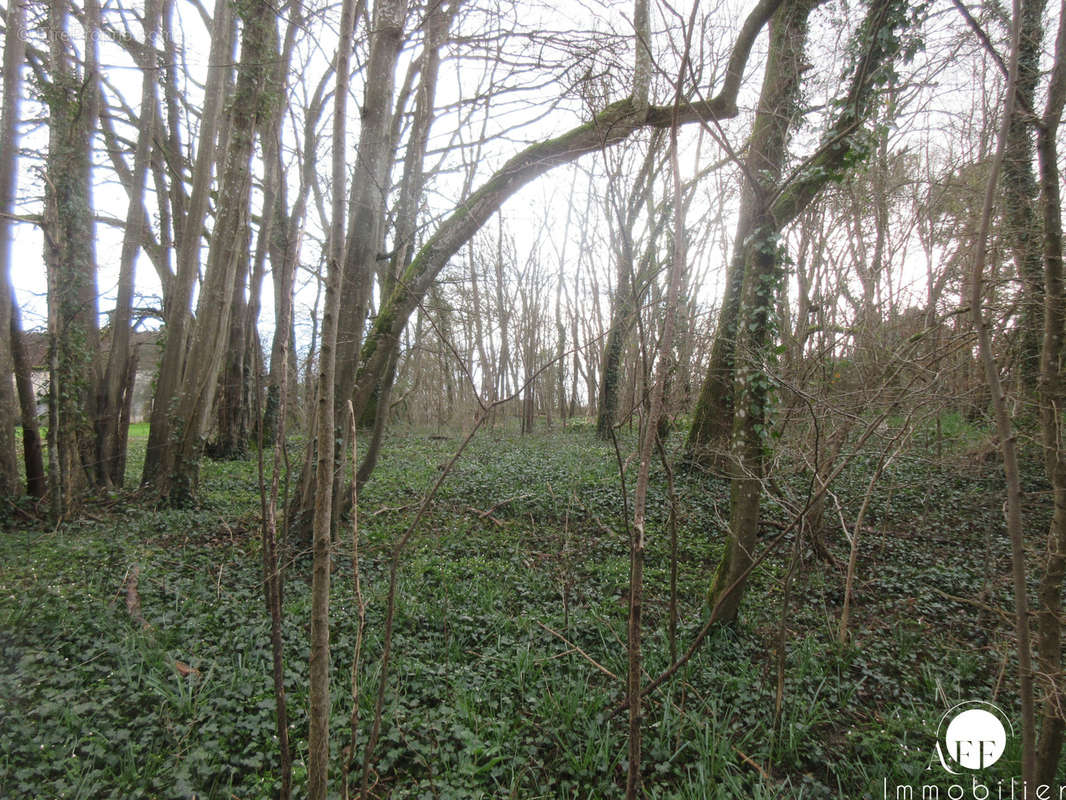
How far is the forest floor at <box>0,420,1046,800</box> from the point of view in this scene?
238cm

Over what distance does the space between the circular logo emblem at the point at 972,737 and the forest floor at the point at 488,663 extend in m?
0.08

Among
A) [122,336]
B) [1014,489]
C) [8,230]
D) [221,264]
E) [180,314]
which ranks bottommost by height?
[1014,489]

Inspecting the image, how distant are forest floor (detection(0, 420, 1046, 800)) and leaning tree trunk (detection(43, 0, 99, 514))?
814 mm

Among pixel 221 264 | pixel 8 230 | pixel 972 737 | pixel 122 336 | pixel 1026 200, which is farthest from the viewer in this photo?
pixel 122 336

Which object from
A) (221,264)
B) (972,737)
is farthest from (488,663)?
(221,264)

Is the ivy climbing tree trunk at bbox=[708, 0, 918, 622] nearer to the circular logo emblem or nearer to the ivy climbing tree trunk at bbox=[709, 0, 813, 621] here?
the ivy climbing tree trunk at bbox=[709, 0, 813, 621]

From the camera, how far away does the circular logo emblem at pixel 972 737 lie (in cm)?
257

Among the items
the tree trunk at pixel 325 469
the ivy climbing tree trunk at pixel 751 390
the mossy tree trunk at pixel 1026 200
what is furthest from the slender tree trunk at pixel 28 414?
the mossy tree trunk at pixel 1026 200

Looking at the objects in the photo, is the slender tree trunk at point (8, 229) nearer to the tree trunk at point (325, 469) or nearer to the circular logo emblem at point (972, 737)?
the tree trunk at point (325, 469)

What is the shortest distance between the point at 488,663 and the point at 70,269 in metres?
5.95

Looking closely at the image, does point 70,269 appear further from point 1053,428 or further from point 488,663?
point 1053,428

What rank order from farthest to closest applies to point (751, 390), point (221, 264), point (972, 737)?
point (221, 264) < point (751, 390) < point (972, 737)

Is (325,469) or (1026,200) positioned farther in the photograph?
(1026,200)

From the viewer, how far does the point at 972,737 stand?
105 inches
